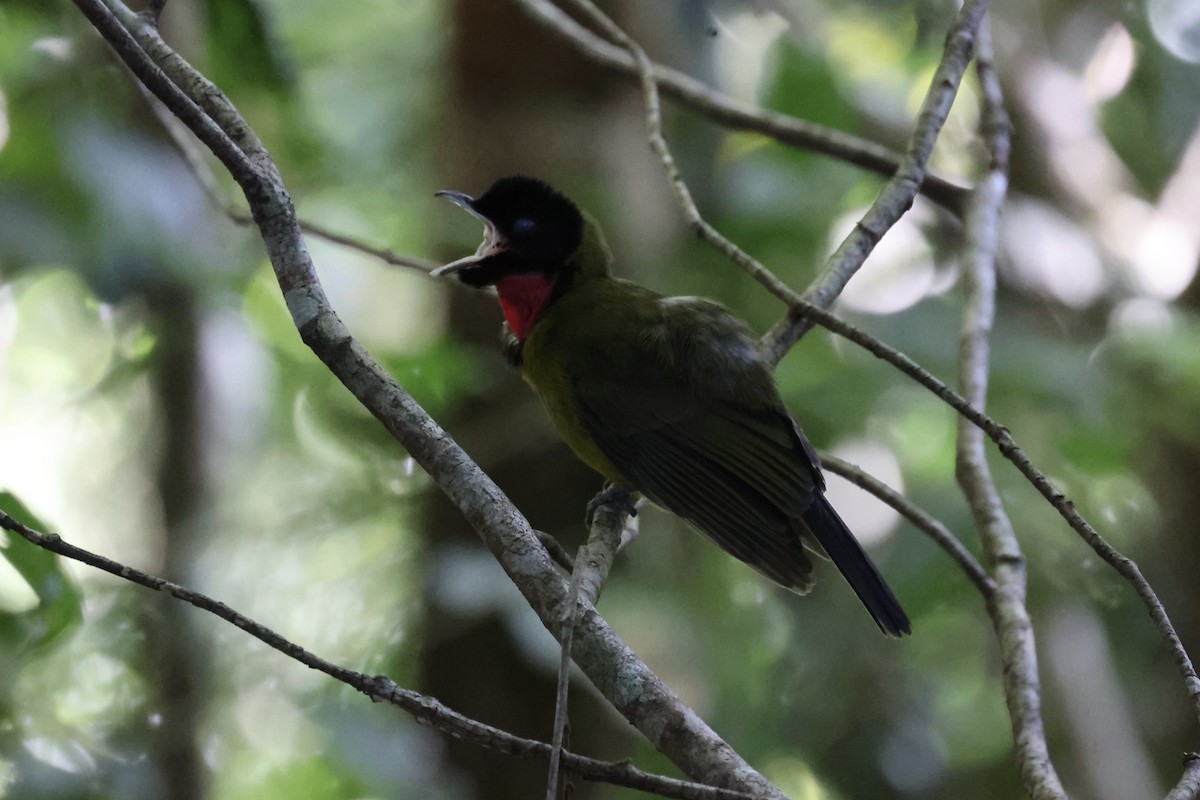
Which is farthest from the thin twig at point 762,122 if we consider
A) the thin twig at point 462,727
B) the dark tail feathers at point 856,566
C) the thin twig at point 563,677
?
the thin twig at point 462,727

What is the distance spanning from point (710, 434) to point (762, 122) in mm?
851

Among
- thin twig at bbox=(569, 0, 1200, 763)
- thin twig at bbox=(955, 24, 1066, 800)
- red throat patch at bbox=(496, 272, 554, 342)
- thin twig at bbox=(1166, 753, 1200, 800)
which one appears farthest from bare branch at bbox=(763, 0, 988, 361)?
thin twig at bbox=(1166, 753, 1200, 800)

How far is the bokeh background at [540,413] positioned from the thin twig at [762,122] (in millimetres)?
295

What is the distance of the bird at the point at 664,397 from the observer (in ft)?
8.78

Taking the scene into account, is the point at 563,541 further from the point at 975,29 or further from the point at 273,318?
the point at 975,29

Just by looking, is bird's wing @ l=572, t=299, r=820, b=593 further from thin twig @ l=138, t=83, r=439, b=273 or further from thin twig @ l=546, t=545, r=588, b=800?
thin twig @ l=546, t=545, r=588, b=800

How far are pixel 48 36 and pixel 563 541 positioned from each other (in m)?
1.97

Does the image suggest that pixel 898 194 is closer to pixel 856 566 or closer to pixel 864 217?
pixel 864 217

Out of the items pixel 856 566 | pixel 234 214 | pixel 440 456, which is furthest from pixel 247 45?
pixel 856 566

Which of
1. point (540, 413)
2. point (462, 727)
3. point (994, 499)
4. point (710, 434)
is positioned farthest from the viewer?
point (540, 413)

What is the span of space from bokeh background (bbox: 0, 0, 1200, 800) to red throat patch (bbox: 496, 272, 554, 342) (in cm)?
20

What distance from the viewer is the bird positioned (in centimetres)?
268

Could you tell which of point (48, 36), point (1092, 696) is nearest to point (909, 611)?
point (1092, 696)

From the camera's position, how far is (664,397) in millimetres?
2893
